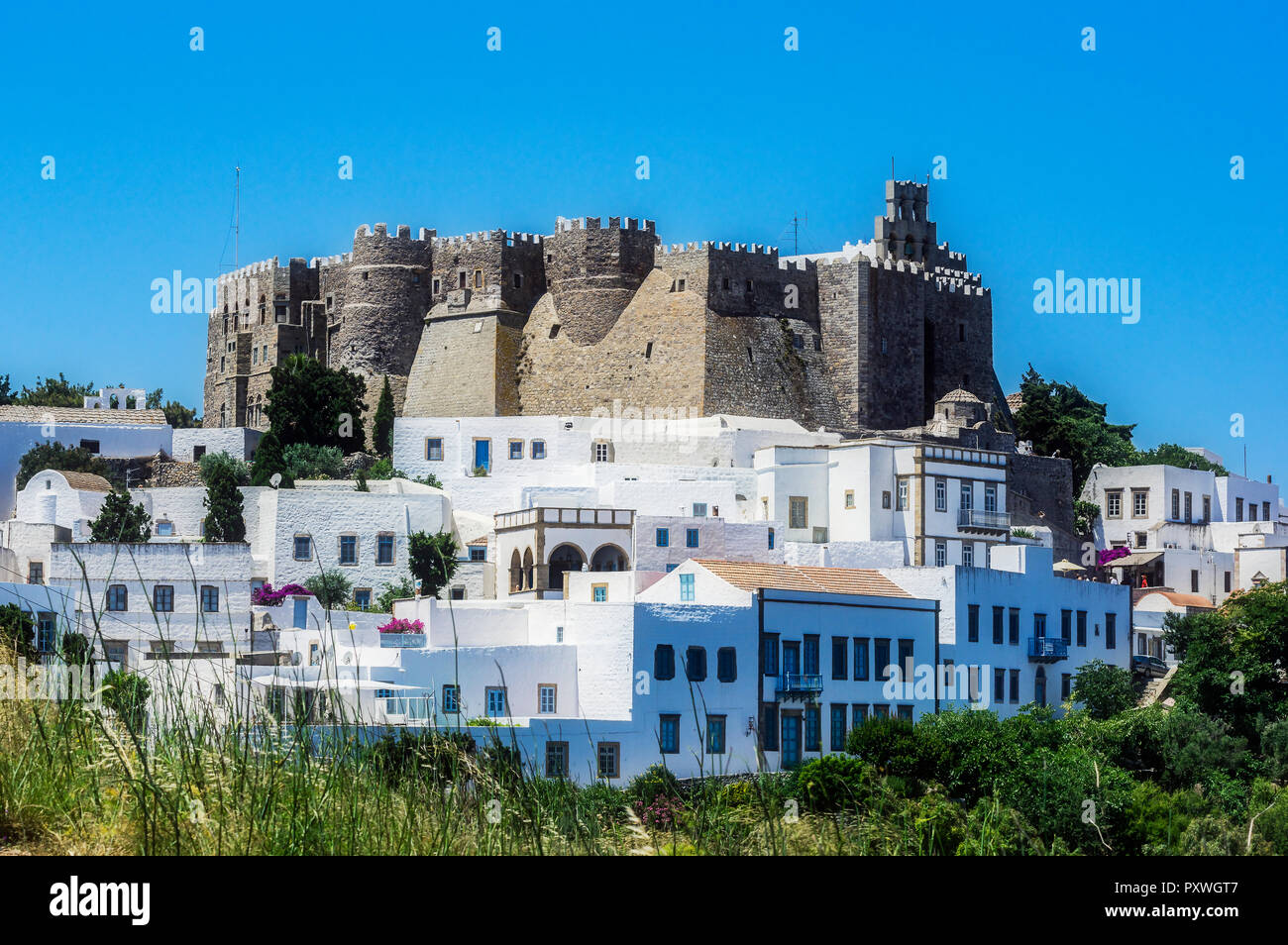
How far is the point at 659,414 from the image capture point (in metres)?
51.9

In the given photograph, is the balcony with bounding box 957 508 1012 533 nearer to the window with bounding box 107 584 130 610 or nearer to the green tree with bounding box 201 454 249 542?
the green tree with bounding box 201 454 249 542

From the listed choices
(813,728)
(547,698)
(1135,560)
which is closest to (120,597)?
(547,698)

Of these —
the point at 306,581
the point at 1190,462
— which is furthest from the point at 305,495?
the point at 1190,462

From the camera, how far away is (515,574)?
43188mm

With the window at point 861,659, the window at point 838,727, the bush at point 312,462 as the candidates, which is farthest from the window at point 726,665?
the bush at point 312,462

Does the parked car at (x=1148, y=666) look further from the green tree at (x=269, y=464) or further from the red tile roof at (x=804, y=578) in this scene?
the green tree at (x=269, y=464)

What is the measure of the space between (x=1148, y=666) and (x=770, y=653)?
1518 cm

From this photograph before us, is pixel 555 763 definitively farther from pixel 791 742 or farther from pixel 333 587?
pixel 333 587

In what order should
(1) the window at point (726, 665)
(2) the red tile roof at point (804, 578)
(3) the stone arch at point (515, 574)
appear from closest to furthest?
1. (1) the window at point (726, 665)
2. (2) the red tile roof at point (804, 578)
3. (3) the stone arch at point (515, 574)

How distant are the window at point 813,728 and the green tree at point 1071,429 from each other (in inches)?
1078

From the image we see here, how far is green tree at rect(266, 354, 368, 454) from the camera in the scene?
167 ft

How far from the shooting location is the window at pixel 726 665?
33.2m
